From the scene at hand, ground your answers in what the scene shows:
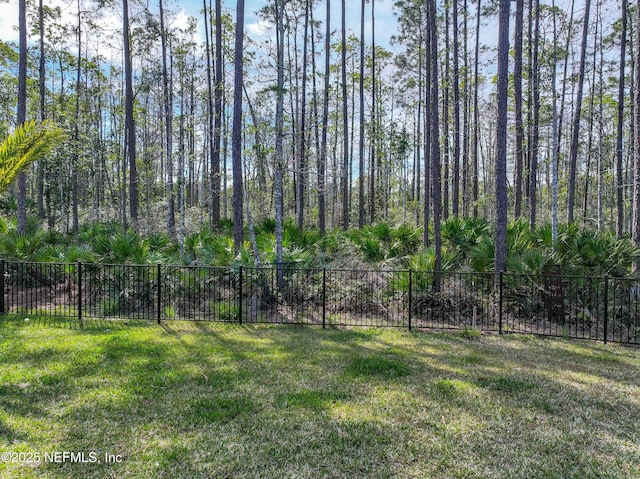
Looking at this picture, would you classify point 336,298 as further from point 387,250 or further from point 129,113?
point 129,113

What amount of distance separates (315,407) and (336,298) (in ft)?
16.4

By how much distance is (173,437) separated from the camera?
11.1ft

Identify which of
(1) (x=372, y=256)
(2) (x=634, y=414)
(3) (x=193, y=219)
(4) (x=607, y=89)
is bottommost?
(2) (x=634, y=414)

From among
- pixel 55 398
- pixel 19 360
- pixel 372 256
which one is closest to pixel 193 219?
pixel 372 256

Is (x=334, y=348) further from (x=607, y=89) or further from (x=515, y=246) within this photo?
(x=607, y=89)

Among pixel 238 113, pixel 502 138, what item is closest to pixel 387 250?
pixel 502 138

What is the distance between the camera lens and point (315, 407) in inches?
158

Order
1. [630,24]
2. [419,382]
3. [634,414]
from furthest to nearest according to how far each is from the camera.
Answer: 1. [630,24]
2. [419,382]
3. [634,414]

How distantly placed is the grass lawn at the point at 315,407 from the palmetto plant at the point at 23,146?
251cm

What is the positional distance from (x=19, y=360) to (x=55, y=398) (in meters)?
1.66

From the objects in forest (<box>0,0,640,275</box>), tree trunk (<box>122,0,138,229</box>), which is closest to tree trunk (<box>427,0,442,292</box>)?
forest (<box>0,0,640,275</box>)

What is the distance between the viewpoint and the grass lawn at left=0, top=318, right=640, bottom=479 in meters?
3.04

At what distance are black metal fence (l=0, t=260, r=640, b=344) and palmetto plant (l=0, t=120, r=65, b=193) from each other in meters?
3.23

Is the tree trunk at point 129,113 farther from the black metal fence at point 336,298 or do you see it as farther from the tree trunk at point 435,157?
the tree trunk at point 435,157
